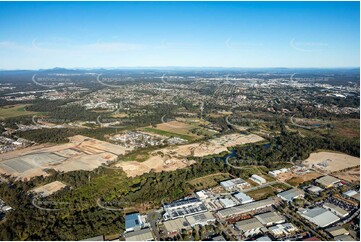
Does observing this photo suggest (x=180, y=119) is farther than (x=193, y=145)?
Yes

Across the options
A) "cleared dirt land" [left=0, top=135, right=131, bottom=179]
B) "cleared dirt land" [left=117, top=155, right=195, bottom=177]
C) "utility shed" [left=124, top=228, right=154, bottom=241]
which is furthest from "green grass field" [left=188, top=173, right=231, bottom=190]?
"cleared dirt land" [left=0, top=135, right=131, bottom=179]

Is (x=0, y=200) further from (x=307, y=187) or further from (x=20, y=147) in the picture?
(x=307, y=187)

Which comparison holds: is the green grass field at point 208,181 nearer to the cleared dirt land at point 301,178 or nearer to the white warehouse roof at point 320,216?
the cleared dirt land at point 301,178

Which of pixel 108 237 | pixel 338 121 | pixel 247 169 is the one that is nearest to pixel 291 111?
pixel 338 121
